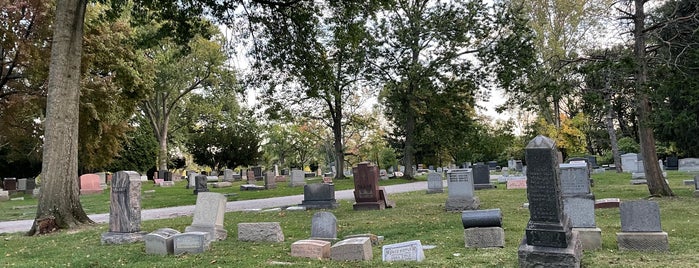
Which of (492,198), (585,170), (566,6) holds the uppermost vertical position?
(566,6)

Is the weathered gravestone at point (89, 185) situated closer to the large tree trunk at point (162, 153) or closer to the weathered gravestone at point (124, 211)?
the large tree trunk at point (162, 153)

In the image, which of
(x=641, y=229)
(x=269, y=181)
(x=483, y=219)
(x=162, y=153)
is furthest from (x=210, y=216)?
(x=162, y=153)

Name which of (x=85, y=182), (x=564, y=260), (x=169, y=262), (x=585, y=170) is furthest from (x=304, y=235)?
(x=85, y=182)

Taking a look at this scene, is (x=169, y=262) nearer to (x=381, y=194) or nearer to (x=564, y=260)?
(x=564, y=260)

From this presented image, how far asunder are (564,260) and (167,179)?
35035 millimetres

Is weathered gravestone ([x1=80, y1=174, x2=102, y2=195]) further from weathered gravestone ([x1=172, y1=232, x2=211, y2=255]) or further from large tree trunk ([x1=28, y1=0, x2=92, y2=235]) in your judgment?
weathered gravestone ([x1=172, y1=232, x2=211, y2=255])

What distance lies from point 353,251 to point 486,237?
2223mm

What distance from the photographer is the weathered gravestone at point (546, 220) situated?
5.24 metres

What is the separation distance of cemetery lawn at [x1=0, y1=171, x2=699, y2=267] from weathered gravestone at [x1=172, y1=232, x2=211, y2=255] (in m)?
0.17

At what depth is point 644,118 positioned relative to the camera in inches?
503

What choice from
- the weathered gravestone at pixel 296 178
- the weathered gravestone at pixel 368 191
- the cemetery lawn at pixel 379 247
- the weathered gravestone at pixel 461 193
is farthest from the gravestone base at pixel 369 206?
the weathered gravestone at pixel 296 178

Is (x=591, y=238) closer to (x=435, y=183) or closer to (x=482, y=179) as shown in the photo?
(x=435, y=183)

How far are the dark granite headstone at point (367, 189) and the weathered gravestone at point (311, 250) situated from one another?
7.11m

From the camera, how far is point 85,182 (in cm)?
2667
